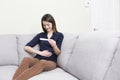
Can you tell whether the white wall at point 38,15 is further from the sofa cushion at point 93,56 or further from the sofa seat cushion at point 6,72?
the sofa cushion at point 93,56

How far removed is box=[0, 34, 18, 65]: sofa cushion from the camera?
259 cm

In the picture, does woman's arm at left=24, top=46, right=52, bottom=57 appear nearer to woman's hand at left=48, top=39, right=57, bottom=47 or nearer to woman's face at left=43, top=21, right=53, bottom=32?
woman's hand at left=48, top=39, right=57, bottom=47

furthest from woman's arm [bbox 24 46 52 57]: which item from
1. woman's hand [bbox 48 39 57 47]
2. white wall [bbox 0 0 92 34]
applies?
white wall [bbox 0 0 92 34]

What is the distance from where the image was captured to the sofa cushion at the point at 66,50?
7.89 feet

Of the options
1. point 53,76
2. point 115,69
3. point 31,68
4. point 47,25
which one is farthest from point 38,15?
point 115,69

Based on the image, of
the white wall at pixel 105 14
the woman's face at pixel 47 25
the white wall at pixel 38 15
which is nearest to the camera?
the woman's face at pixel 47 25

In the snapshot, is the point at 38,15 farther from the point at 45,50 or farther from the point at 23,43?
the point at 45,50

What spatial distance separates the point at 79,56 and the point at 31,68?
492 millimetres

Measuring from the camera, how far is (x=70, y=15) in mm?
3145

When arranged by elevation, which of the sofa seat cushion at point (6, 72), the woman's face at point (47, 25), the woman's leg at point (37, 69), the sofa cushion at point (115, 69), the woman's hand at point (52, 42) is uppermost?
the woman's face at point (47, 25)

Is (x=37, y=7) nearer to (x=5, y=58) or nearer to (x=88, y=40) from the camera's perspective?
(x=5, y=58)

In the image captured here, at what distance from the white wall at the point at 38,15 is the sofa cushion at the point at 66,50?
2.05 feet

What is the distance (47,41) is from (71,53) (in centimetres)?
34

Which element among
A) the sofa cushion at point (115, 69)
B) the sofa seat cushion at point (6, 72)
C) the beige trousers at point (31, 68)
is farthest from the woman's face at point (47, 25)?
the sofa cushion at point (115, 69)
